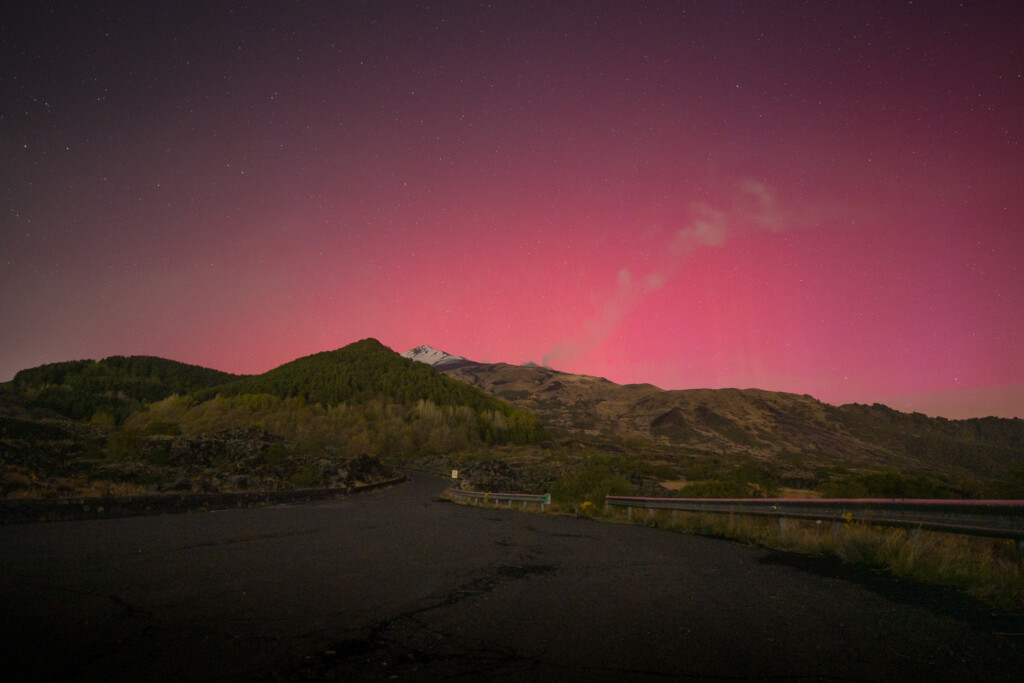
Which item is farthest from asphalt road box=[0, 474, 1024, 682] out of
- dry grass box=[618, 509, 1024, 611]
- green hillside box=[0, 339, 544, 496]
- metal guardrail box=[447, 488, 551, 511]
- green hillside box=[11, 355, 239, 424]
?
green hillside box=[11, 355, 239, 424]

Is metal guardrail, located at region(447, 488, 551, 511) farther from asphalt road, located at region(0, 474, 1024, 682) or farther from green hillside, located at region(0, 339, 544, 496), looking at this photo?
asphalt road, located at region(0, 474, 1024, 682)

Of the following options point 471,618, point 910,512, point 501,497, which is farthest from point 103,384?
point 910,512

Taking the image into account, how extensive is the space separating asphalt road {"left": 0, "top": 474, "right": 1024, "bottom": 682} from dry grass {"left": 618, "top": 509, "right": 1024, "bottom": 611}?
1.49ft

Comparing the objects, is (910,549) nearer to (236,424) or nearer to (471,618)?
(471,618)

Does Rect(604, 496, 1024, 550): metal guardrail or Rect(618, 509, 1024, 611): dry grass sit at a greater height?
Rect(604, 496, 1024, 550): metal guardrail

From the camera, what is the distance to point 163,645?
3.96m

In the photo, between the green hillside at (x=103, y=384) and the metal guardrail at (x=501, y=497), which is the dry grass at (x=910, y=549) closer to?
the metal guardrail at (x=501, y=497)

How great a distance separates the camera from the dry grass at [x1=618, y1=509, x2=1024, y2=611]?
5646 millimetres

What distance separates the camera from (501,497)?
23.5 m

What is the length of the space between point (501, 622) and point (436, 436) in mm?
112316

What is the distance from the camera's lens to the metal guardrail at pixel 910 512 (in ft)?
19.7

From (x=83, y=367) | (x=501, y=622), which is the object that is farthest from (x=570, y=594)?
(x=83, y=367)

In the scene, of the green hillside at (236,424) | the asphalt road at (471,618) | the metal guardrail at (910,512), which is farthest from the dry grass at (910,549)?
the green hillside at (236,424)

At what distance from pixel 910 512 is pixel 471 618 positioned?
267 inches
